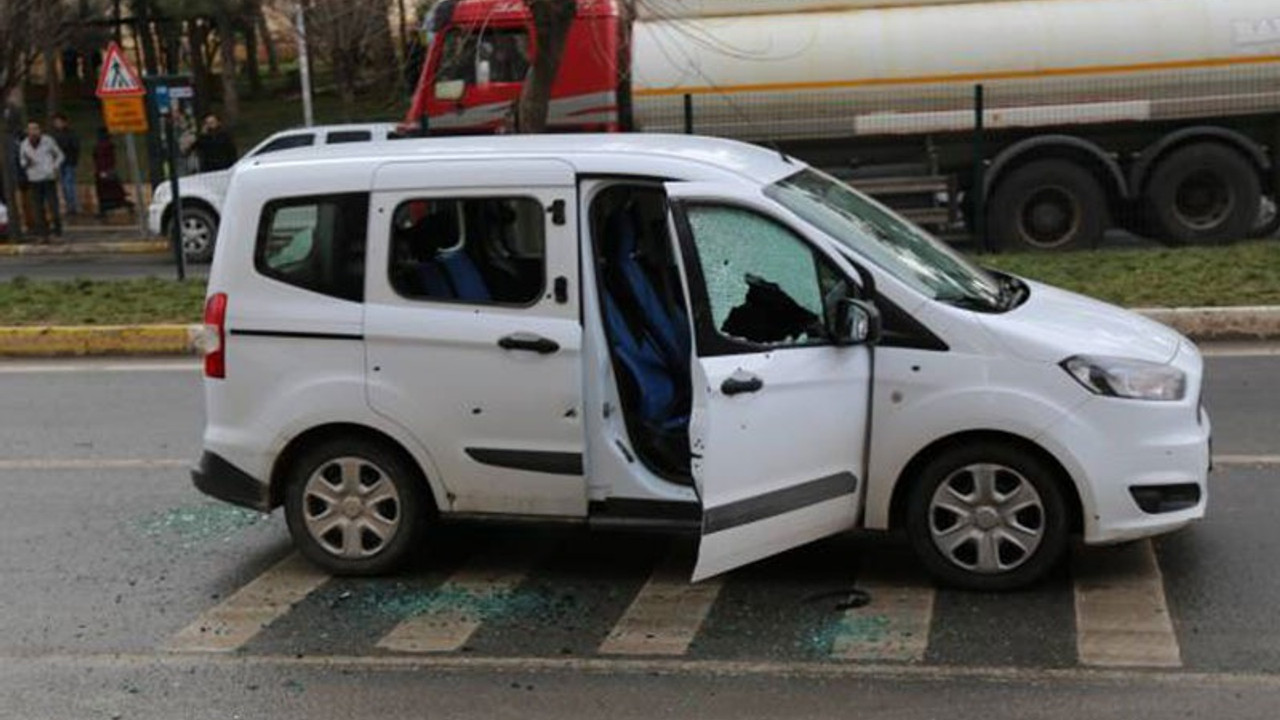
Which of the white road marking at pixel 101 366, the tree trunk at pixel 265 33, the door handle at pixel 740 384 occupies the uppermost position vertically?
the tree trunk at pixel 265 33

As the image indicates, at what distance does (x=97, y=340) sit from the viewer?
11352mm

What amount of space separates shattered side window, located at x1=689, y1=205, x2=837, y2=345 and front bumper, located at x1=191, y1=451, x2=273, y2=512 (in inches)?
83.8

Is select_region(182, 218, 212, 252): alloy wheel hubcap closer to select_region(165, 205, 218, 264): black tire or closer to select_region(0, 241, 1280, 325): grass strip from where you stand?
select_region(165, 205, 218, 264): black tire

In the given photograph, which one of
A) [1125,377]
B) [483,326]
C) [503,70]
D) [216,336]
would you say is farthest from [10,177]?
[1125,377]

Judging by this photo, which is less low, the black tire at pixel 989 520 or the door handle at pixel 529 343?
the door handle at pixel 529 343

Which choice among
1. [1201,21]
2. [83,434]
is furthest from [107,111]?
[1201,21]

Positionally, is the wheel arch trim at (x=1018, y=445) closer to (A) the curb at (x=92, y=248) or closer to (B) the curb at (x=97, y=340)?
(B) the curb at (x=97, y=340)

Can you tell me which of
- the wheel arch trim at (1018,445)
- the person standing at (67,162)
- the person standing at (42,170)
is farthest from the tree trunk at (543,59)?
the person standing at (67,162)

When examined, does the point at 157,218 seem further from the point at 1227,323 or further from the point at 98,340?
the point at 1227,323

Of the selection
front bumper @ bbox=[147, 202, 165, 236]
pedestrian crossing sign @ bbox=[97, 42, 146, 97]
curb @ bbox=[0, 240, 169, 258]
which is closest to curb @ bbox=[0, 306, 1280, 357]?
front bumper @ bbox=[147, 202, 165, 236]

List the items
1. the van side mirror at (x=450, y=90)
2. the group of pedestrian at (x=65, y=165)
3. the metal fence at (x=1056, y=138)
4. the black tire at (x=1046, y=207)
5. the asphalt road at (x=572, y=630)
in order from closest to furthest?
the asphalt road at (x=572, y=630) < the metal fence at (x=1056, y=138) < the black tire at (x=1046, y=207) < the van side mirror at (x=450, y=90) < the group of pedestrian at (x=65, y=165)

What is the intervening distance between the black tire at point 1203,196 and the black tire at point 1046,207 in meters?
0.60

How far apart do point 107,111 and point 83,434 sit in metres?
11.8

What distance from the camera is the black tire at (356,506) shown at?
5605mm
